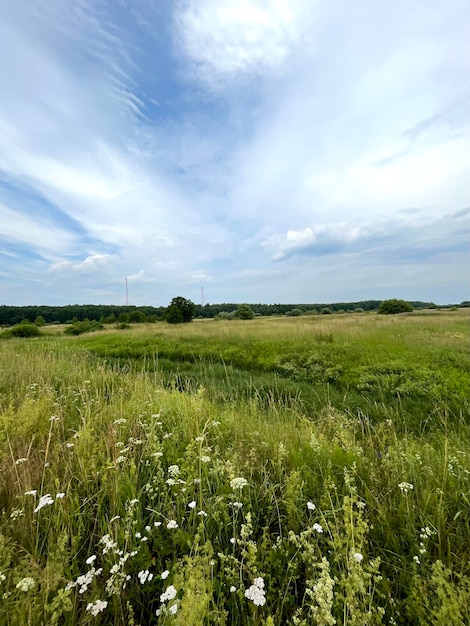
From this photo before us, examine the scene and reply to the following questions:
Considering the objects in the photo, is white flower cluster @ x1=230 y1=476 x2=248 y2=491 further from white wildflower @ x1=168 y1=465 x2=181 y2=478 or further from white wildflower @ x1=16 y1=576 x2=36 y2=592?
white wildflower @ x1=16 y1=576 x2=36 y2=592

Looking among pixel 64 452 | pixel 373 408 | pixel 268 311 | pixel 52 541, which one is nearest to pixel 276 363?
pixel 373 408

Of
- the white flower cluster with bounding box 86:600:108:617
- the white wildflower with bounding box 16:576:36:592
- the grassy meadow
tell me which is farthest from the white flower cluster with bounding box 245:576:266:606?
the white wildflower with bounding box 16:576:36:592

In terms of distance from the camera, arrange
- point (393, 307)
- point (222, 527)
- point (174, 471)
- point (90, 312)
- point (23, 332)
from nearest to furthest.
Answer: point (222, 527) < point (174, 471) < point (23, 332) < point (393, 307) < point (90, 312)

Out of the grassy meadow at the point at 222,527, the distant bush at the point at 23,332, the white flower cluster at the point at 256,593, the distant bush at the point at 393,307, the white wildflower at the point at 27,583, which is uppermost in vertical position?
the distant bush at the point at 393,307

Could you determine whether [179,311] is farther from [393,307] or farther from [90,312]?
[90,312]

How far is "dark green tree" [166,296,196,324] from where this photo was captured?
1954 inches

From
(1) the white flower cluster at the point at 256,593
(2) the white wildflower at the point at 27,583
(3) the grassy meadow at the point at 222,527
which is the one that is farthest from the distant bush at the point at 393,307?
(2) the white wildflower at the point at 27,583

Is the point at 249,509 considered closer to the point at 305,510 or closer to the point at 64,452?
the point at 305,510

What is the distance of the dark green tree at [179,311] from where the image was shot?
49.6m

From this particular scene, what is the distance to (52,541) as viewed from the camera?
1.90 meters

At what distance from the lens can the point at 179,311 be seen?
166 feet

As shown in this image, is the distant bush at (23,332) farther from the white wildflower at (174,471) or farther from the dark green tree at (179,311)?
the white wildflower at (174,471)

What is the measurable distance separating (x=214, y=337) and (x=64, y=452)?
671 inches

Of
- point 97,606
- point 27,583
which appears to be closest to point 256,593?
point 97,606
